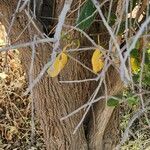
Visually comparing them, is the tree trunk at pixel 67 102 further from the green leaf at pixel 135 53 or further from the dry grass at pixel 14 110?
the dry grass at pixel 14 110

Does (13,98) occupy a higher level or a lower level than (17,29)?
lower

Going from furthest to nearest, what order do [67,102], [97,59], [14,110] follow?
1. [14,110]
2. [67,102]
3. [97,59]

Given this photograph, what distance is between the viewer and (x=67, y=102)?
1628mm

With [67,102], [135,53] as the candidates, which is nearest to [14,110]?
[67,102]

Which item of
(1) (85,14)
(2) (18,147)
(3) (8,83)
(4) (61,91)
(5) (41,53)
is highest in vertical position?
(1) (85,14)

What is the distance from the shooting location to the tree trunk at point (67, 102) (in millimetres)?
1495

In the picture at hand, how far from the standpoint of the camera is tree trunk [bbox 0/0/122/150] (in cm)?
149

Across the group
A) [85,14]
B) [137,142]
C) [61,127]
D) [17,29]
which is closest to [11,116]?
[137,142]

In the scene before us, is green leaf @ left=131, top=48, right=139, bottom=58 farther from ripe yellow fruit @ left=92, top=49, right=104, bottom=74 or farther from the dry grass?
the dry grass

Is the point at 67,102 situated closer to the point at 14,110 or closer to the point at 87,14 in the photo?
the point at 87,14

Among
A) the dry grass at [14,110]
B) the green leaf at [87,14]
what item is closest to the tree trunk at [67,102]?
the green leaf at [87,14]

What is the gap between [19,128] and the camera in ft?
10.00

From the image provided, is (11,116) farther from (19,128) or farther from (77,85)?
(77,85)

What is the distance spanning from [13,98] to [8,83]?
11 centimetres
